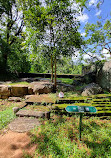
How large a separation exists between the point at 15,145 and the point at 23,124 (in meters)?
0.72

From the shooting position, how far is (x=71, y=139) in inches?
89.4

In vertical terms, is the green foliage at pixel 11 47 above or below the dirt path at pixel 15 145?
above

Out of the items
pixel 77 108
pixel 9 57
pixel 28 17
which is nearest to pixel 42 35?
pixel 28 17

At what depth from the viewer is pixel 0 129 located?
2.78 metres

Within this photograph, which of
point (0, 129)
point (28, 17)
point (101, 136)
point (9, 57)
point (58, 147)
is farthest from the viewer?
point (9, 57)

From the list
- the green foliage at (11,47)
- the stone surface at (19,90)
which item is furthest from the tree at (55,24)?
the green foliage at (11,47)

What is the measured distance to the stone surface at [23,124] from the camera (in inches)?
105

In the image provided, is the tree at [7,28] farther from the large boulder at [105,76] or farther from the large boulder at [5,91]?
the large boulder at [105,76]

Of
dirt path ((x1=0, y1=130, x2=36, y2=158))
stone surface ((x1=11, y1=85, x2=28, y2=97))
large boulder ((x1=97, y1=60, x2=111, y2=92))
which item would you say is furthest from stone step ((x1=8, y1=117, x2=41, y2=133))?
large boulder ((x1=97, y1=60, x2=111, y2=92))

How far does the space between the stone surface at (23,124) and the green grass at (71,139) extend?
23cm

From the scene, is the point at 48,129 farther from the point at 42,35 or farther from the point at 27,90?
the point at 42,35

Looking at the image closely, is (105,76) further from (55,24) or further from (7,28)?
(7,28)

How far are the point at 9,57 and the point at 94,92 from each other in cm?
1021

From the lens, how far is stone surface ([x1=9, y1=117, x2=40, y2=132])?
8.78 feet
